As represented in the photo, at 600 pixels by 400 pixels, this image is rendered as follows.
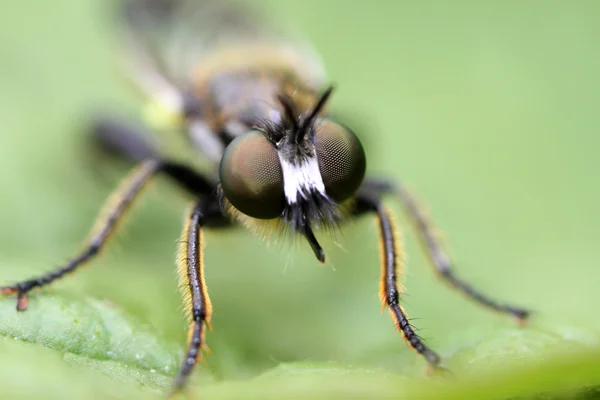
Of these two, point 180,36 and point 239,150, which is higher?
point 180,36

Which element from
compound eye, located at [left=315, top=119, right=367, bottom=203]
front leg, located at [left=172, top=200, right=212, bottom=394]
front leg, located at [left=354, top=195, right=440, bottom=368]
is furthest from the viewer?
compound eye, located at [left=315, top=119, right=367, bottom=203]

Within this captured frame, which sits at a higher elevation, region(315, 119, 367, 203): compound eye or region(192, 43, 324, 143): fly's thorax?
region(192, 43, 324, 143): fly's thorax

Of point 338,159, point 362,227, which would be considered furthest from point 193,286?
point 362,227

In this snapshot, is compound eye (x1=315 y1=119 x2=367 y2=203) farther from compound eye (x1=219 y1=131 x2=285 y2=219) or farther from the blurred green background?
the blurred green background

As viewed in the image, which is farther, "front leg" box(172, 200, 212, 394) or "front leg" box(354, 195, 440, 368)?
"front leg" box(354, 195, 440, 368)

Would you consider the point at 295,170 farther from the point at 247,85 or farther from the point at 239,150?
the point at 247,85

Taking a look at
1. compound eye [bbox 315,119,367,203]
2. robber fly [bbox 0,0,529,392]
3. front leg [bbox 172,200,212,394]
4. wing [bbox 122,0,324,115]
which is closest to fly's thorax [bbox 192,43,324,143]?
robber fly [bbox 0,0,529,392]
